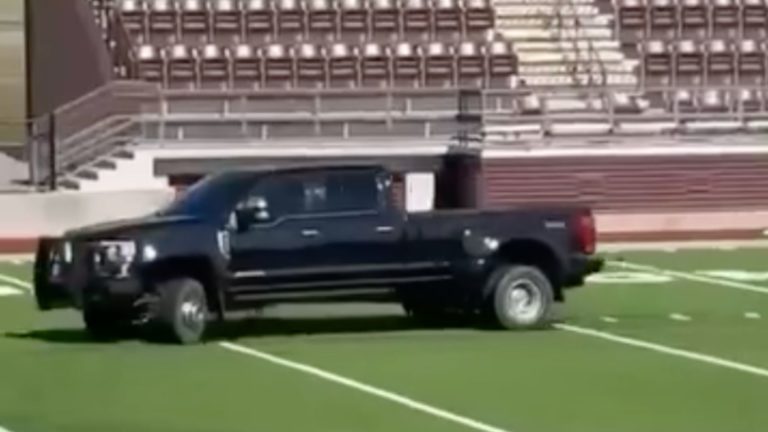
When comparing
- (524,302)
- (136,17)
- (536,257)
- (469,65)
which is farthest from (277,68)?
(524,302)

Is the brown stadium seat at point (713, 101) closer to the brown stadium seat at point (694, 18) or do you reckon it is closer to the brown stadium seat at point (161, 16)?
the brown stadium seat at point (694, 18)

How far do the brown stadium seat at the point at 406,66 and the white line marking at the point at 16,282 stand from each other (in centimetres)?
1416

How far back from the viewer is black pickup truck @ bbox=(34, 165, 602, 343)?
19.7 meters

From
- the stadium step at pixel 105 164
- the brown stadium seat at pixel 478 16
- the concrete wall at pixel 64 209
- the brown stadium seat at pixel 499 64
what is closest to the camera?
the concrete wall at pixel 64 209

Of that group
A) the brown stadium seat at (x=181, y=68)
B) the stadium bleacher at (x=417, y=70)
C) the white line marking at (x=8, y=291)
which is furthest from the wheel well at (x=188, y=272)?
the brown stadium seat at (x=181, y=68)

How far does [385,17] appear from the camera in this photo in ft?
137

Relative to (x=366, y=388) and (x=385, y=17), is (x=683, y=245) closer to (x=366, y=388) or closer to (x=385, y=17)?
(x=385, y=17)

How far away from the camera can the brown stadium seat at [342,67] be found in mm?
40344

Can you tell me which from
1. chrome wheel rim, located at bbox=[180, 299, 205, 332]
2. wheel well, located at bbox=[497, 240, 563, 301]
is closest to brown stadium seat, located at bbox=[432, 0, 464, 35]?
wheel well, located at bbox=[497, 240, 563, 301]

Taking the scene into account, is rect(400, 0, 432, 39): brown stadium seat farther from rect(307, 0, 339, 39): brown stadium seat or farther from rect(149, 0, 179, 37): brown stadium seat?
rect(149, 0, 179, 37): brown stadium seat

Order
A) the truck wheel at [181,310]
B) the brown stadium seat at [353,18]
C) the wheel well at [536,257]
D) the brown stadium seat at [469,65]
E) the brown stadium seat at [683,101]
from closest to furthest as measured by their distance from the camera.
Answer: the truck wheel at [181,310], the wheel well at [536,257], the brown stadium seat at [683,101], the brown stadium seat at [469,65], the brown stadium seat at [353,18]

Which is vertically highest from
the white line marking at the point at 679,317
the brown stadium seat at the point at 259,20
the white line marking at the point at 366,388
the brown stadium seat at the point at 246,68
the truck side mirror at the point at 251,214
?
the brown stadium seat at the point at 259,20

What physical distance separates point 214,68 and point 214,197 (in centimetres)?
1976

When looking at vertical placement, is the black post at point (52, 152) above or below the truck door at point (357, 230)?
above
